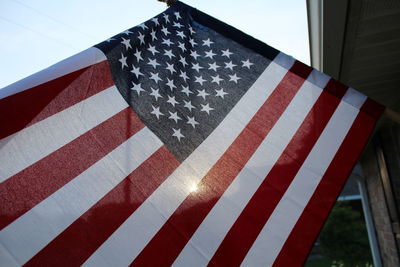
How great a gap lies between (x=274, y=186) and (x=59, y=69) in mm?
1302

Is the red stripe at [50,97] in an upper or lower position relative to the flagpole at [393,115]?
lower

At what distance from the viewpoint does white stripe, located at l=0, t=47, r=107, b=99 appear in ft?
5.42

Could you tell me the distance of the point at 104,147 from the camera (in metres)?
1.75

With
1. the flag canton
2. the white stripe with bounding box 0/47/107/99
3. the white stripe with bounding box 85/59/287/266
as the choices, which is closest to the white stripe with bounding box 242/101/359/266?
the white stripe with bounding box 85/59/287/266

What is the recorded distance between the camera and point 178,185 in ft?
5.85

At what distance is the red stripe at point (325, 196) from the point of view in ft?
5.36

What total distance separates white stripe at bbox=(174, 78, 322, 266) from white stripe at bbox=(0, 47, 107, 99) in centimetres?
105

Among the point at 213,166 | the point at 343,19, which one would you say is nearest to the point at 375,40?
the point at 343,19

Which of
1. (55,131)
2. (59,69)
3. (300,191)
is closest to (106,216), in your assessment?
(55,131)

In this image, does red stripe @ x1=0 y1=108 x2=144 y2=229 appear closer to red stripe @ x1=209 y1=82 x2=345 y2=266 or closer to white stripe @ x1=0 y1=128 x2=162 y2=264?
white stripe @ x1=0 y1=128 x2=162 y2=264

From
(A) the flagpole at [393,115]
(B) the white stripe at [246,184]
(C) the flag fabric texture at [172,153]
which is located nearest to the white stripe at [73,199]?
(C) the flag fabric texture at [172,153]

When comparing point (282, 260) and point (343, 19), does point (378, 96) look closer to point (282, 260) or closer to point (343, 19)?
point (343, 19)

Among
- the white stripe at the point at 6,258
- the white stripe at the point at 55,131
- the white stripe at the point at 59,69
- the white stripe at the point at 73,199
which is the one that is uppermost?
the white stripe at the point at 59,69

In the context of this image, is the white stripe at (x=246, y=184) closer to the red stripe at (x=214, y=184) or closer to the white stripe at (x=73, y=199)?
the red stripe at (x=214, y=184)
